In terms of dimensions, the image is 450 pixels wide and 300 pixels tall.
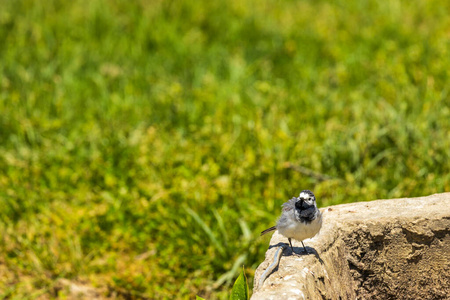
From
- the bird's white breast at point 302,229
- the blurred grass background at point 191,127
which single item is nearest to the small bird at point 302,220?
the bird's white breast at point 302,229

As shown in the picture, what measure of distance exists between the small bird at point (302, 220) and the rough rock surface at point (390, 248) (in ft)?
0.20

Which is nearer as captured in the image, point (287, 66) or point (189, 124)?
point (189, 124)

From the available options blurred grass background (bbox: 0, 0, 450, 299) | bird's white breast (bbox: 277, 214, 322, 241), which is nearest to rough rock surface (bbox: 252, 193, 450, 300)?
bird's white breast (bbox: 277, 214, 322, 241)

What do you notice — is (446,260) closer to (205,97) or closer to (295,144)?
(295,144)

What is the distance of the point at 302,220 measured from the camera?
7.79 feet

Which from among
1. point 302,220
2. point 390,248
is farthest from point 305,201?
point 390,248

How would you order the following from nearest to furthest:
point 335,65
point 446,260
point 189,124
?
point 446,260 → point 189,124 → point 335,65

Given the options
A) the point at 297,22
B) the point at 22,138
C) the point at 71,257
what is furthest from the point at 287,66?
Result: the point at 71,257

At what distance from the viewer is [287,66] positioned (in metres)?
6.18

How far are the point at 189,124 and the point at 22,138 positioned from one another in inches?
58.9

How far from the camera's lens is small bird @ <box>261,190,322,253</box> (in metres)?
2.37

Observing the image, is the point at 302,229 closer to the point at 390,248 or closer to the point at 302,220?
the point at 302,220

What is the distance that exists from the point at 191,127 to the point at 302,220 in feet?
8.56

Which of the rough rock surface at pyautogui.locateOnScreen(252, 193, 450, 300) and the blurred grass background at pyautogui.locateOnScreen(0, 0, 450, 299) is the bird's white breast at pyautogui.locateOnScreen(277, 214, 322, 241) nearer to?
the rough rock surface at pyautogui.locateOnScreen(252, 193, 450, 300)
